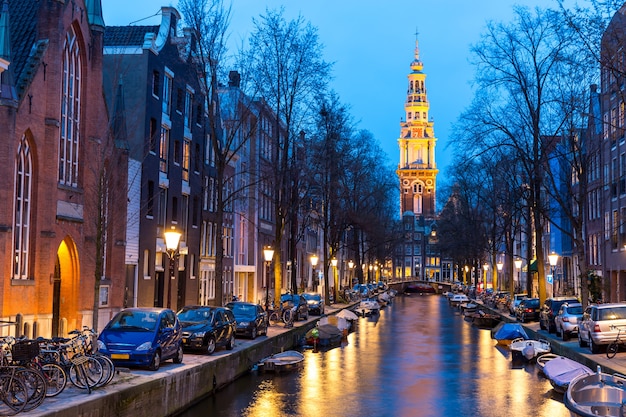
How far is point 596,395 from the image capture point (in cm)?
1966

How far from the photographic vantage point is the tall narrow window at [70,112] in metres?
32.2

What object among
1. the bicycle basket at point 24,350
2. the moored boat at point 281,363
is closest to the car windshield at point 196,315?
the moored boat at point 281,363

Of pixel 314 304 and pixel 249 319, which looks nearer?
pixel 249 319

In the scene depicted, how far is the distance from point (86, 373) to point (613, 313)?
2047cm

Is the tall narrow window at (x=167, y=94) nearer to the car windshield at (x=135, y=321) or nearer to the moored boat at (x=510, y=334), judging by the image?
the moored boat at (x=510, y=334)

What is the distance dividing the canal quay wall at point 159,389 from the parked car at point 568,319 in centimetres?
1454

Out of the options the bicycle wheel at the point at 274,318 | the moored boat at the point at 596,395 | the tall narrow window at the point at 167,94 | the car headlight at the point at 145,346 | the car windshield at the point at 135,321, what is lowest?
the moored boat at the point at 596,395

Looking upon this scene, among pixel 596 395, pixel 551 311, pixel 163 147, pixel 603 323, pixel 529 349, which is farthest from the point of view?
pixel 163 147

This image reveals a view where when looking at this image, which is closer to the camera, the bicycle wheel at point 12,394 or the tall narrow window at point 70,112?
the bicycle wheel at point 12,394

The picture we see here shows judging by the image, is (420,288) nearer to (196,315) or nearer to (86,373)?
(196,315)

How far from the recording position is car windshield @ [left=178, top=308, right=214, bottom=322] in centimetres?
2964

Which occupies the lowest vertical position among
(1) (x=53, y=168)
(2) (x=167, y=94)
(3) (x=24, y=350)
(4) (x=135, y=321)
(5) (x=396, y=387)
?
(5) (x=396, y=387)

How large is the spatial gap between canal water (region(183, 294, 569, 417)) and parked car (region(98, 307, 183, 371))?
183 cm

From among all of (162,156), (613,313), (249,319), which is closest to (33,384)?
(249,319)
